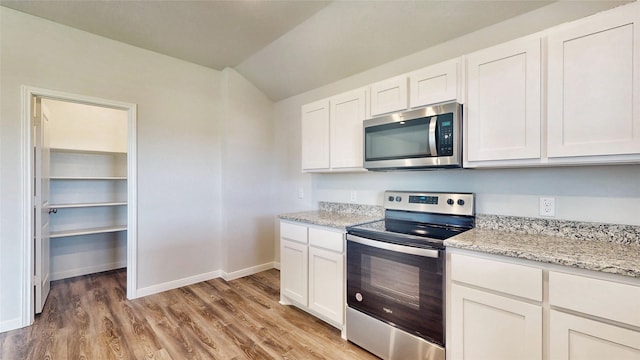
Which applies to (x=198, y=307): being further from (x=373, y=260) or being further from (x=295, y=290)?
(x=373, y=260)

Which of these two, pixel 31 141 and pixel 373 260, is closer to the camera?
pixel 373 260

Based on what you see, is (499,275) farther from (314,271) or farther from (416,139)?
(314,271)

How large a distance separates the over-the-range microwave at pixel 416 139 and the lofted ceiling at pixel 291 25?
76 cm

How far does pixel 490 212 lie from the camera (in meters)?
2.02

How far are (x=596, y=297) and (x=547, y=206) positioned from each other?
72 centimetres

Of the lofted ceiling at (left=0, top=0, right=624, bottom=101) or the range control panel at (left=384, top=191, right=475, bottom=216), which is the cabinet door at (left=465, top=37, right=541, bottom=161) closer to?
the range control panel at (left=384, top=191, right=475, bottom=216)

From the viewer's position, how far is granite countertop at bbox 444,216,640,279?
1.22m

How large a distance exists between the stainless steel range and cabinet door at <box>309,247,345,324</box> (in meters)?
0.09

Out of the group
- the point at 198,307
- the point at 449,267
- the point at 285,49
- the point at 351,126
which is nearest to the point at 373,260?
the point at 449,267

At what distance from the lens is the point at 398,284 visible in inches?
73.2

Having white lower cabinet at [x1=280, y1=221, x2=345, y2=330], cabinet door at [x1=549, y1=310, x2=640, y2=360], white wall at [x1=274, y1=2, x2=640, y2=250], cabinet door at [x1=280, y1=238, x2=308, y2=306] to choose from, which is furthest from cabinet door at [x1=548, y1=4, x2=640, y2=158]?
cabinet door at [x1=280, y1=238, x2=308, y2=306]

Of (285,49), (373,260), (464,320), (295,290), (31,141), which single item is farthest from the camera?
(285,49)

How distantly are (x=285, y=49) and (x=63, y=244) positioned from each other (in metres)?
3.79

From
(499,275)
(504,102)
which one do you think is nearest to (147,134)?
(504,102)
